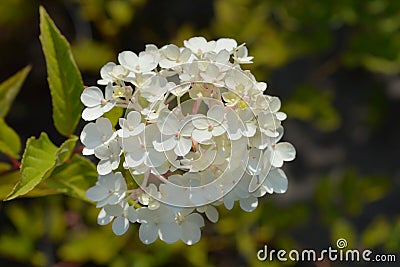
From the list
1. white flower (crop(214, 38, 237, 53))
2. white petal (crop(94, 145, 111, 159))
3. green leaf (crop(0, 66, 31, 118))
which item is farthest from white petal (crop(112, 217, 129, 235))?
green leaf (crop(0, 66, 31, 118))

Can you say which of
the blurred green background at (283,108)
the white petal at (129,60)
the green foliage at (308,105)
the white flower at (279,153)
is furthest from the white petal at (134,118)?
the green foliage at (308,105)

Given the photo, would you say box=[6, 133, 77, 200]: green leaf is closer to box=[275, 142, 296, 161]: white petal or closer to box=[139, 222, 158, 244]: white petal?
box=[139, 222, 158, 244]: white petal

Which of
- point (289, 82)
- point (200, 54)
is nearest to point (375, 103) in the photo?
point (289, 82)

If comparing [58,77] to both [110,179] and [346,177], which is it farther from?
[346,177]

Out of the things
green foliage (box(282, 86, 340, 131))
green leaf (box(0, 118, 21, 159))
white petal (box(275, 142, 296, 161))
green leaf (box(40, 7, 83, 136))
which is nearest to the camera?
white petal (box(275, 142, 296, 161))

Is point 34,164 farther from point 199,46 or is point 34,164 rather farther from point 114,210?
point 199,46

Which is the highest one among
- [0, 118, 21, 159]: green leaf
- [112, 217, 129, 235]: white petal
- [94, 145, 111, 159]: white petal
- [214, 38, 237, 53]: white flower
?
[214, 38, 237, 53]: white flower

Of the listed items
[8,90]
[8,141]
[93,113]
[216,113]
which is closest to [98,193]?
[93,113]
